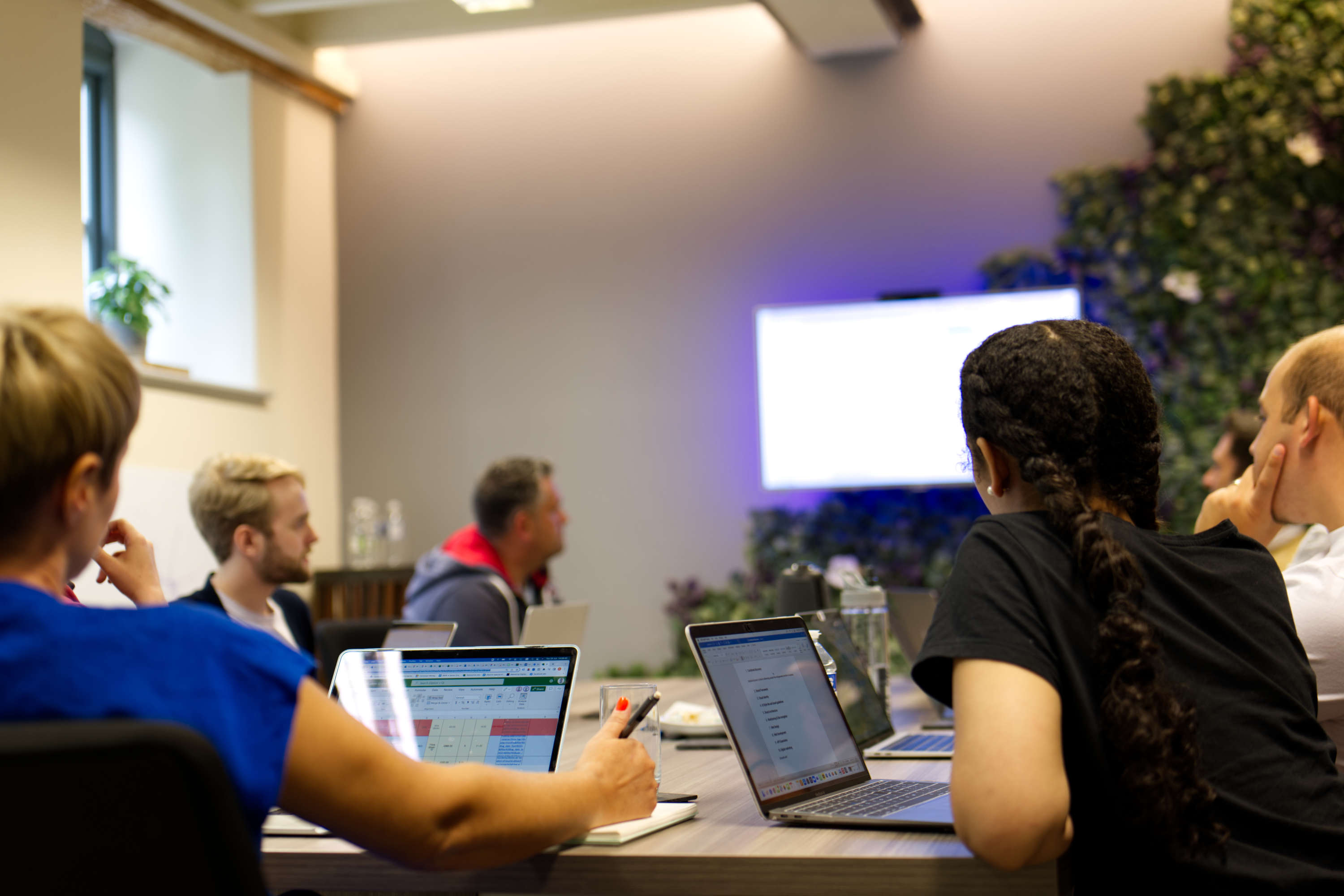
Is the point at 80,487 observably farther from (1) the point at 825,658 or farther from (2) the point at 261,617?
(2) the point at 261,617

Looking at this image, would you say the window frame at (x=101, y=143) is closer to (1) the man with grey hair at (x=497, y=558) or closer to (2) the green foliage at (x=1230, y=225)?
(1) the man with grey hair at (x=497, y=558)

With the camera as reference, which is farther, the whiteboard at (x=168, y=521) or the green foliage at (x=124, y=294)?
the green foliage at (x=124, y=294)

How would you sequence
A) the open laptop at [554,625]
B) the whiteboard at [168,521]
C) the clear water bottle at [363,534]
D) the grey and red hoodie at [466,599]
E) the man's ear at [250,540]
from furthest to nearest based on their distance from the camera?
the clear water bottle at [363,534] → the whiteboard at [168,521] → the grey and red hoodie at [466,599] → the man's ear at [250,540] → the open laptop at [554,625]

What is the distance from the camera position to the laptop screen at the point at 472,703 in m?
1.48

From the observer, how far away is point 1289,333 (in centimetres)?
455

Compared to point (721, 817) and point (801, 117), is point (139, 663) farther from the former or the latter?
point (801, 117)

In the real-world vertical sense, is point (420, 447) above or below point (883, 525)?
above

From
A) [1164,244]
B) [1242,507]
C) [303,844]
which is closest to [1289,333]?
[1164,244]

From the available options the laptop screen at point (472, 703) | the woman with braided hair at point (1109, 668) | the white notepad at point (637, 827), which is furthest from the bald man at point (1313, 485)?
the laptop screen at point (472, 703)

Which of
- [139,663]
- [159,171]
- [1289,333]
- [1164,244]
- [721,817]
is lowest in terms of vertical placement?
[721,817]

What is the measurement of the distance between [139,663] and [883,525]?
4273 mm

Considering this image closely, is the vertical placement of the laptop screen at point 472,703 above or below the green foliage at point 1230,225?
below

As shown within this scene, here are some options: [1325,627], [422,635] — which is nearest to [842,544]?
[422,635]

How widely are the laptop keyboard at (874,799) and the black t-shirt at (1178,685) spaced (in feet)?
0.76
